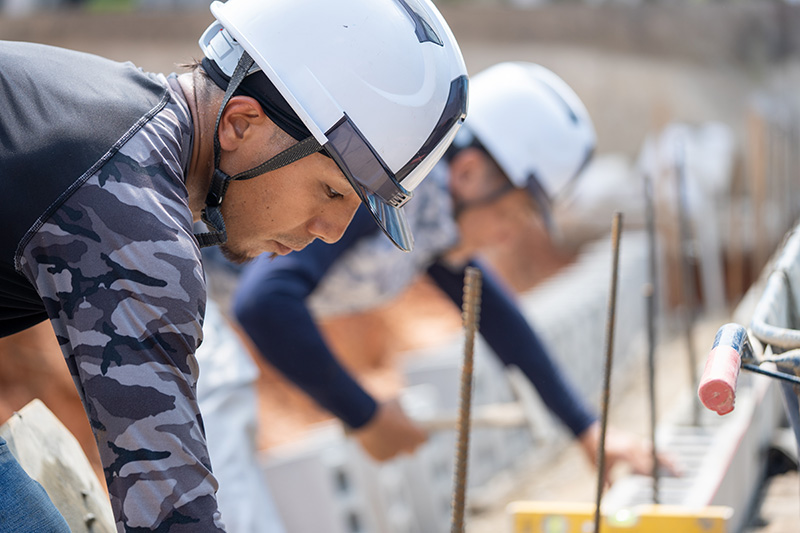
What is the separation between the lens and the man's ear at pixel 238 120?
1662 millimetres

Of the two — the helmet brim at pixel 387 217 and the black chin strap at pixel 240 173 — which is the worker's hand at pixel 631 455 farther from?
the black chin strap at pixel 240 173

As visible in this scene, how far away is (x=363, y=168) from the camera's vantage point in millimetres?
1729

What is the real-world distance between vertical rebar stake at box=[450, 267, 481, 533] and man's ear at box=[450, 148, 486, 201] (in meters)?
1.63

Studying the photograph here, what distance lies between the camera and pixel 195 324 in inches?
55.5

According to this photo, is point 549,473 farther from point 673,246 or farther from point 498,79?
point 673,246

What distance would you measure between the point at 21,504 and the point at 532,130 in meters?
2.88

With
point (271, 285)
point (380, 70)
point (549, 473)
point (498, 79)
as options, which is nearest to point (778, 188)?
point (549, 473)

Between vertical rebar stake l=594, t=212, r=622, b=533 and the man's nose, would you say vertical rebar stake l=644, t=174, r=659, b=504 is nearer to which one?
vertical rebar stake l=594, t=212, r=622, b=533

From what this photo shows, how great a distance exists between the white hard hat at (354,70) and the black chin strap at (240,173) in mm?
14

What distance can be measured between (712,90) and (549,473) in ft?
58.3

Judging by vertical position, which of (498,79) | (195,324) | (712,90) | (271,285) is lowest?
(195,324)

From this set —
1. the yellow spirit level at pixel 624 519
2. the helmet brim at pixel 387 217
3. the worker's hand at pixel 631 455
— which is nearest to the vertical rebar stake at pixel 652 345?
the worker's hand at pixel 631 455

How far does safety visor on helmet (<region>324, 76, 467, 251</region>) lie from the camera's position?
1.71m

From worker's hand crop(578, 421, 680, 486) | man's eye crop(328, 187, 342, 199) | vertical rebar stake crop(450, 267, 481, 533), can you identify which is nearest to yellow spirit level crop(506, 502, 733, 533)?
worker's hand crop(578, 421, 680, 486)
